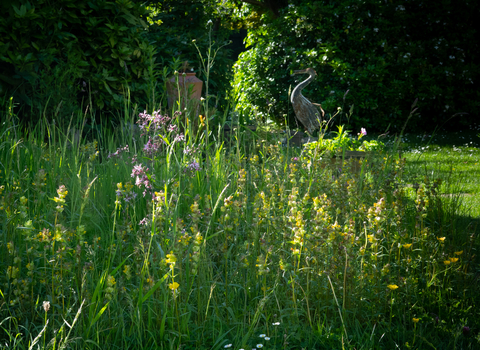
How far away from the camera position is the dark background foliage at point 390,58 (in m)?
8.12

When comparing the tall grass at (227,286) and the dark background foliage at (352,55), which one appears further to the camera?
the dark background foliage at (352,55)

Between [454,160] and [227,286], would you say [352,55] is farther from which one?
[227,286]

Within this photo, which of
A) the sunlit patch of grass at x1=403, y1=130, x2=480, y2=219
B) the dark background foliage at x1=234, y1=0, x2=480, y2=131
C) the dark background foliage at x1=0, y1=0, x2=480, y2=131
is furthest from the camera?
the dark background foliage at x1=234, y1=0, x2=480, y2=131

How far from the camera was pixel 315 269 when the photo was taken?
206 centimetres

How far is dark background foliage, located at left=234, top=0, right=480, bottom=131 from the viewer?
8.12m

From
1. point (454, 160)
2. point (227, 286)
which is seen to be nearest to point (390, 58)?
point (454, 160)

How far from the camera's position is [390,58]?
8.18 meters

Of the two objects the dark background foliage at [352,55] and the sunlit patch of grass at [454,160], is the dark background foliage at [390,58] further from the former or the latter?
the sunlit patch of grass at [454,160]

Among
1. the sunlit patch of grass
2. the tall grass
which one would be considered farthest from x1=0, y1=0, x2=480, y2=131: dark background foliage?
the tall grass

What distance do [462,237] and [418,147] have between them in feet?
14.3

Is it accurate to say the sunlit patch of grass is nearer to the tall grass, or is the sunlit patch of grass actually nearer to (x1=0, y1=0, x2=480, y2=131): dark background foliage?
(x1=0, y1=0, x2=480, y2=131): dark background foliage

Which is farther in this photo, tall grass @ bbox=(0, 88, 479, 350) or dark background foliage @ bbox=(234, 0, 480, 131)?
dark background foliage @ bbox=(234, 0, 480, 131)

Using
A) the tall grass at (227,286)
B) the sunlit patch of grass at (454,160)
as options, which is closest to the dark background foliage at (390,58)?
the sunlit patch of grass at (454,160)

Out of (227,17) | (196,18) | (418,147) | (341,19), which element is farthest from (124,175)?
(227,17)
